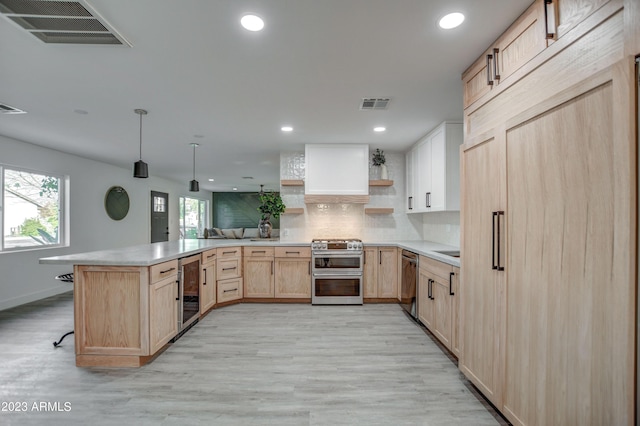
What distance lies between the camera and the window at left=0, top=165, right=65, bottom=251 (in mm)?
4234

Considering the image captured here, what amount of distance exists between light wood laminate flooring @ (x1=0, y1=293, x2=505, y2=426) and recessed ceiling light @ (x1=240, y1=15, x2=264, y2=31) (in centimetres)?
239

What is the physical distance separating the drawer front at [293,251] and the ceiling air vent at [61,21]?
3037mm

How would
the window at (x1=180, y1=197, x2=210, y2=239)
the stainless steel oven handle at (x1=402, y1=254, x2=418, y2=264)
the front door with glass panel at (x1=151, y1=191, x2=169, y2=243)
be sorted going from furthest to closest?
the window at (x1=180, y1=197, x2=210, y2=239), the front door with glass panel at (x1=151, y1=191, x2=169, y2=243), the stainless steel oven handle at (x1=402, y1=254, x2=418, y2=264)

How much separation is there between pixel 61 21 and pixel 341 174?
11.3 ft

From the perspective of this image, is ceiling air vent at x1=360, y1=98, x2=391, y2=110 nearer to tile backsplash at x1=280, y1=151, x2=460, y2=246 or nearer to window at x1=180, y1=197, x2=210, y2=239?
tile backsplash at x1=280, y1=151, x2=460, y2=246

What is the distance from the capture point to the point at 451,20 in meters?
1.69

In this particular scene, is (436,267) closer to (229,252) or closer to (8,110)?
(229,252)

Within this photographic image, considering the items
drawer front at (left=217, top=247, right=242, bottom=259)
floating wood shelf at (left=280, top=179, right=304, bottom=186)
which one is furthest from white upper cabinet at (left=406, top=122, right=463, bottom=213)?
drawer front at (left=217, top=247, right=242, bottom=259)

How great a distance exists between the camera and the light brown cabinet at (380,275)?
430 centimetres

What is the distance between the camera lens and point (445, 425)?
1.76 m

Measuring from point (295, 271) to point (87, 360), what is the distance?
2.50 m

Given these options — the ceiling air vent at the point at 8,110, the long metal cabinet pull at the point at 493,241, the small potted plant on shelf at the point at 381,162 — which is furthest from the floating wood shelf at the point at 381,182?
the ceiling air vent at the point at 8,110

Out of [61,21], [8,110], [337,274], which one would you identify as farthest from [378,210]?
[8,110]

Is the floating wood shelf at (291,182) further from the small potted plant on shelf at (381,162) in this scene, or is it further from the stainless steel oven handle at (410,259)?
the stainless steel oven handle at (410,259)
